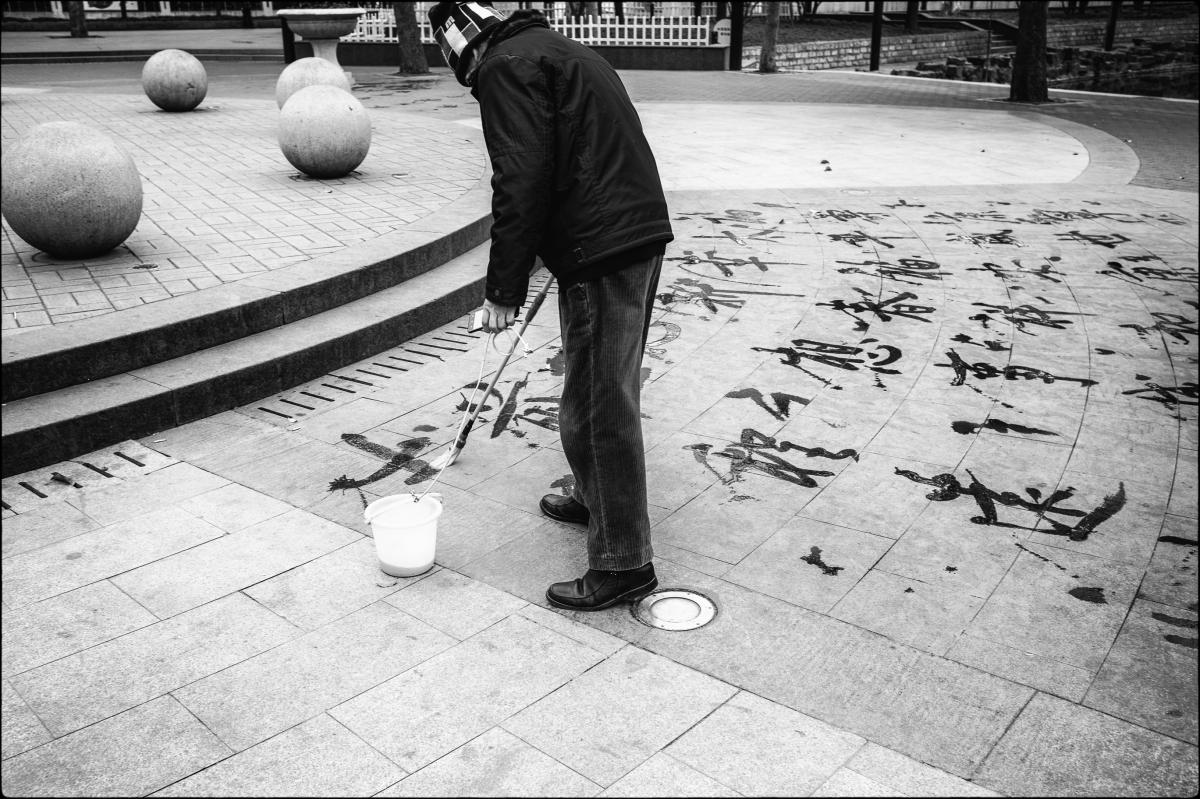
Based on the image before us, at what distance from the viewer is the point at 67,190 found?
573cm

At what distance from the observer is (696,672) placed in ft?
9.20

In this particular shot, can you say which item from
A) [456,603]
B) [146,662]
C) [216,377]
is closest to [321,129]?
[216,377]

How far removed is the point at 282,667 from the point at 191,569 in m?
0.76

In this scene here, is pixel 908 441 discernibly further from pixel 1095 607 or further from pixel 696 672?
pixel 696 672

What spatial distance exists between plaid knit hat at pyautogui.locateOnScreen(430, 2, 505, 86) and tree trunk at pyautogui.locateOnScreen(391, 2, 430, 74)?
18998 mm

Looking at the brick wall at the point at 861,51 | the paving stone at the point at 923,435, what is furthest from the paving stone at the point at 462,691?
the brick wall at the point at 861,51

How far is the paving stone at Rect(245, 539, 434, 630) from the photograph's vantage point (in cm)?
313

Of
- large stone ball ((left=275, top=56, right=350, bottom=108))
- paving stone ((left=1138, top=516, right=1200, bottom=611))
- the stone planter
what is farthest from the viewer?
the stone planter

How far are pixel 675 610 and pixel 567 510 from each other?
2.42 ft

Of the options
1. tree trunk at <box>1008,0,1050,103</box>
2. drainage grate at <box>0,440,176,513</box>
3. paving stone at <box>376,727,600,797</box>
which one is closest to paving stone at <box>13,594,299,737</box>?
paving stone at <box>376,727,600,797</box>

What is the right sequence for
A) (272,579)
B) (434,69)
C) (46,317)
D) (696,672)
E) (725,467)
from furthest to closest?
(434,69) → (46,317) → (725,467) → (272,579) → (696,672)

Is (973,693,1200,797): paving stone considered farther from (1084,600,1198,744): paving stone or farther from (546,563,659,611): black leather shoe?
(546,563,659,611): black leather shoe

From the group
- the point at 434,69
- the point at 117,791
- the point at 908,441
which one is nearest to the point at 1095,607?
the point at 908,441

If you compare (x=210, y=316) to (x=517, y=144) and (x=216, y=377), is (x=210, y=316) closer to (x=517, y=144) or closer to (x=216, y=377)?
(x=216, y=377)
